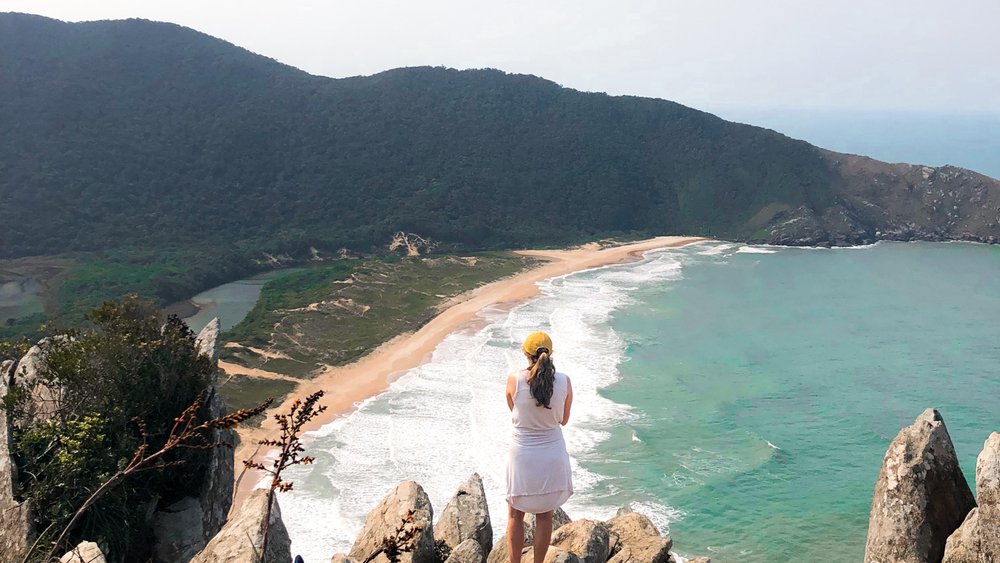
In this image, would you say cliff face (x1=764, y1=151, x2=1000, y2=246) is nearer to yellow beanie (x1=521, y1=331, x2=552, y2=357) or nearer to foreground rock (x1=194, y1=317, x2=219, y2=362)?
foreground rock (x1=194, y1=317, x2=219, y2=362)

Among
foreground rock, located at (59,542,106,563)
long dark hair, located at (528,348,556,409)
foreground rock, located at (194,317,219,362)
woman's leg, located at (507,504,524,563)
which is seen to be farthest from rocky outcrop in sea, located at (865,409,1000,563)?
foreground rock, located at (194,317,219,362)

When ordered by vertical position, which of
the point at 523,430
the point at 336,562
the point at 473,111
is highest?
the point at 473,111

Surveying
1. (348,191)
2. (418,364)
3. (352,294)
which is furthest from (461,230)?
(418,364)

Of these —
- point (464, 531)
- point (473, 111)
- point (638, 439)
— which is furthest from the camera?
point (473, 111)

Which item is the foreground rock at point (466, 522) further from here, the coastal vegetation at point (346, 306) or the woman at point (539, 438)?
the coastal vegetation at point (346, 306)

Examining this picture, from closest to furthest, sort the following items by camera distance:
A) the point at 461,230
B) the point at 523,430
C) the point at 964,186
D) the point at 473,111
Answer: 1. the point at 523,430
2. the point at 461,230
3. the point at 964,186
4. the point at 473,111

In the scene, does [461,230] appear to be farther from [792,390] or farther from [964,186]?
[964,186]

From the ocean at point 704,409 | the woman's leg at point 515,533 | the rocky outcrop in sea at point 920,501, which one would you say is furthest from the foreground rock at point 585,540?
the ocean at point 704,409
